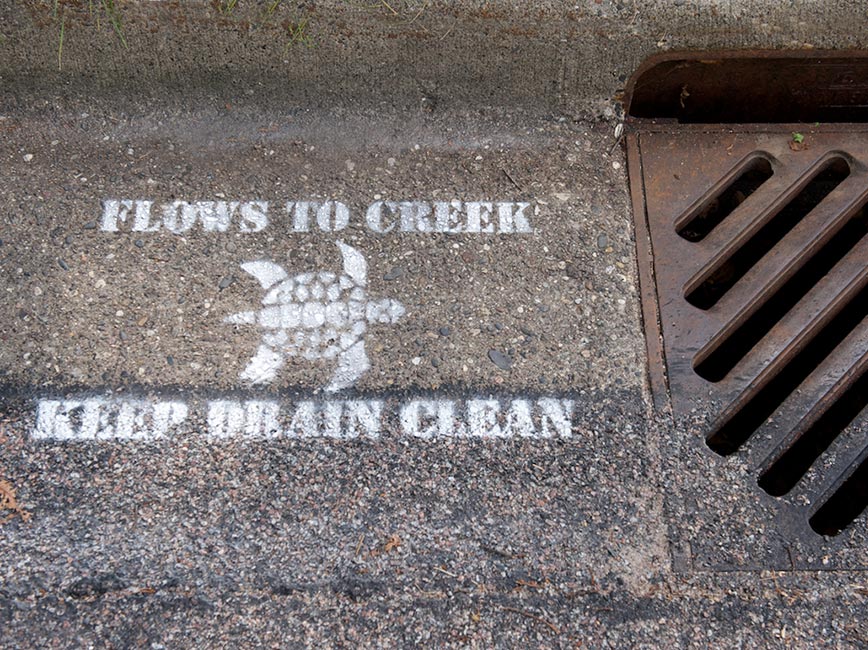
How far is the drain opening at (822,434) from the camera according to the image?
1.73 m

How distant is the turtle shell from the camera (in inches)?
65.0

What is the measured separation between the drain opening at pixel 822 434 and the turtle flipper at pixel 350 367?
3.13 ft

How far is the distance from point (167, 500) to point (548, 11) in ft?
4.66

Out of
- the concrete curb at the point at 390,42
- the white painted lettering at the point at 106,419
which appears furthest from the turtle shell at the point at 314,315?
the concrete curb at the point at 390,42

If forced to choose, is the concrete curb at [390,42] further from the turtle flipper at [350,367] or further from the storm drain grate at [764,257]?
the turtle flipper at [350,367]

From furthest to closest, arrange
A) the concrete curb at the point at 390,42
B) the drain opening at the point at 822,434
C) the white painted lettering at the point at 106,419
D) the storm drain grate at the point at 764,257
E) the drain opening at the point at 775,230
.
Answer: the drain opening at the point at 775,230 → the concrete curb at the point at 390,42 → the drain opening at the point at 822,434 → the storm drain grate at the point at 764,257 → the white painted lettering at the point at 106,419

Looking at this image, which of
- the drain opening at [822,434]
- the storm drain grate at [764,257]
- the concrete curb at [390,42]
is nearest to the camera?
the storm drain grate at [764,257]

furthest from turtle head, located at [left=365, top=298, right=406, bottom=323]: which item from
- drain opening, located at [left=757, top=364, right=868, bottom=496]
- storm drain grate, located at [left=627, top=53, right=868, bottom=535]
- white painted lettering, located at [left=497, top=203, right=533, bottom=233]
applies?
drain opening, located at [left=757, top=364, right=868, bottom=496]

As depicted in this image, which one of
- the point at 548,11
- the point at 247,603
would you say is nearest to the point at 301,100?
the point at 548,11

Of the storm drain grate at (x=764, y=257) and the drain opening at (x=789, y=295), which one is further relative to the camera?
the drain opening at (x=789, y=295)

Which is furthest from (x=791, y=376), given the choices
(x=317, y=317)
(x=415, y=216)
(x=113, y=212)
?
(x=113, y=212)

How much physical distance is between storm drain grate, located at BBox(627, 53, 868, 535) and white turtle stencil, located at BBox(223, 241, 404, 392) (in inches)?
25.3

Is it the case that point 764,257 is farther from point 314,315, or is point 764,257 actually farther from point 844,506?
point 314,315

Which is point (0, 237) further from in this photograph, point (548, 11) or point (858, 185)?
point (858, 185)
